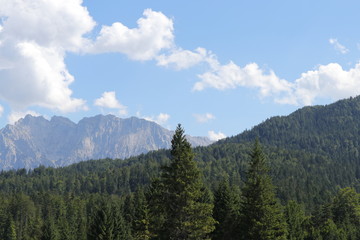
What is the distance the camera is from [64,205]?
566 feet

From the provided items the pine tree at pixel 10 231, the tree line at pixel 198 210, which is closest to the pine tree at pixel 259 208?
the tree line at pixel 198 210

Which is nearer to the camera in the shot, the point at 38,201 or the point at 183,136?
the point at 183,136

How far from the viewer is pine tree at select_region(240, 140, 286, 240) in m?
49.3

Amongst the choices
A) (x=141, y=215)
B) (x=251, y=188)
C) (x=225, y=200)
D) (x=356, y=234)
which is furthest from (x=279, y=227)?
(x=356, y=234)

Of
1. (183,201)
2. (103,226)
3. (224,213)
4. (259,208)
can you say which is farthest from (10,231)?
(183,201)

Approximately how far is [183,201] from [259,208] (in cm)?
1321

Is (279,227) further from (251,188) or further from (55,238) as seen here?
(55,238)

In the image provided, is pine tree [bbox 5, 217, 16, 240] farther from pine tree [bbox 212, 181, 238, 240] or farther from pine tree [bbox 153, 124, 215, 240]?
pine tree [bbox 153, 124, 215, 240]

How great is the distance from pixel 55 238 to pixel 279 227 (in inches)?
2540

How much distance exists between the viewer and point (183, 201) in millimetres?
41125

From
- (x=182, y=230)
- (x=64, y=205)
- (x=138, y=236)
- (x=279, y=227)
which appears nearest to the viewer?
(x=182, y=230)

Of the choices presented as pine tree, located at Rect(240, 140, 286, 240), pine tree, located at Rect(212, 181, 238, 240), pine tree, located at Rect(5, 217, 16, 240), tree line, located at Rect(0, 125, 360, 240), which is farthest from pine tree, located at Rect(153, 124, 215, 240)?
pine tree, located at Rect(5, 217, 16, 240)

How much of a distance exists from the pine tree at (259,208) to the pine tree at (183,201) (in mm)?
9894

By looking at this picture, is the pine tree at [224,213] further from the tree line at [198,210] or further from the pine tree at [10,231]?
the pine tree at [10,231]
